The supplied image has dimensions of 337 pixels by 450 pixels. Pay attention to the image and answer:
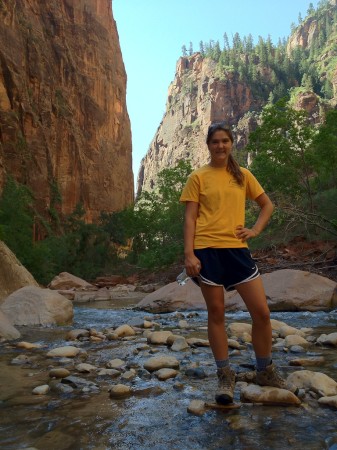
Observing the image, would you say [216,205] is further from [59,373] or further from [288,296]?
[288,296]

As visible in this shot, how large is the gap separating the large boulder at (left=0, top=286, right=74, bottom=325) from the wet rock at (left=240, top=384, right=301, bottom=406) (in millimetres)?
5308

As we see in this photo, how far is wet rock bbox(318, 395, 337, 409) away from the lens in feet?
9.37

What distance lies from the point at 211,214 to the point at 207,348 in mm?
2549

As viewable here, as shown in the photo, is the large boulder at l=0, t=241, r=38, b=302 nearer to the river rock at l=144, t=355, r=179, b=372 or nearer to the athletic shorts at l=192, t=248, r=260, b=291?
the river rock at l=144, t=355, r=179, b=372

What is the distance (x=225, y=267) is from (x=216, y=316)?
34cm

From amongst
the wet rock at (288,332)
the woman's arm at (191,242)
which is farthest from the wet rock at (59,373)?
the wet rock at (288,332)

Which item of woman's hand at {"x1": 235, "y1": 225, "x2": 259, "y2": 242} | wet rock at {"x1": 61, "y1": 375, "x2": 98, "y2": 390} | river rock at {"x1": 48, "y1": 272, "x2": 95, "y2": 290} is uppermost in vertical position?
woman's hand at {"x1": 235, "y1": 225, "x2": 259, "y2": 242}

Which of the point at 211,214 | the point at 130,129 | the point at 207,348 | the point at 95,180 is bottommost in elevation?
the point at 207,348

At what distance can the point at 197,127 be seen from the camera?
116m


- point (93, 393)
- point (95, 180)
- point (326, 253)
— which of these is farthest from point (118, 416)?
point (95, 180)

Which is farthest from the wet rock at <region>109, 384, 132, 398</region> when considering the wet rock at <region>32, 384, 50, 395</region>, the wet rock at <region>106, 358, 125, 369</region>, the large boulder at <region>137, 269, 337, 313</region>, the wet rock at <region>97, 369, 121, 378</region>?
the large boulder at <region>137, 269, 337, 313</region>

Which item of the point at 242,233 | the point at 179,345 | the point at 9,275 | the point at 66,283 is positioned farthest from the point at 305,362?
the point at 66,283

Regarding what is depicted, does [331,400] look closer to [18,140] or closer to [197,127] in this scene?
[18,140]

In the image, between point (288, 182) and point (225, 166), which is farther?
point (288, 182)
